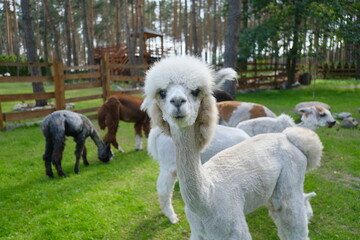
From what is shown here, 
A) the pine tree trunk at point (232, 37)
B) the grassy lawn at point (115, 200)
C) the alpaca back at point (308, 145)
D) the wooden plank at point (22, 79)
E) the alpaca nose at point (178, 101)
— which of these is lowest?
the grassy lawn at point (115, 200)

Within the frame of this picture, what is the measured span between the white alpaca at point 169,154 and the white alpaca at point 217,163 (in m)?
1.10

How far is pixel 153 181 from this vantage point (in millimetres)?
4938

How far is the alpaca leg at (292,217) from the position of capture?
7.27ft

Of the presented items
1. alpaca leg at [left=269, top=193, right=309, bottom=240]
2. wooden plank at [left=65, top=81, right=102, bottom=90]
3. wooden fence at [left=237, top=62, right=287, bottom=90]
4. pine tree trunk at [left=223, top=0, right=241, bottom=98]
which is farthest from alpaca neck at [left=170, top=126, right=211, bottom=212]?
wooden fence at [left=237, top=62, right=287, bottom=90]

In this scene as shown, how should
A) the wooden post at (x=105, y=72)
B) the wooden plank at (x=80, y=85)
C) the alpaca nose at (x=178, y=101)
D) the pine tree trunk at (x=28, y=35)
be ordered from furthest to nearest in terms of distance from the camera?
the wooden post at (x=105, y=72)
the pine tree trunk at (x=28, y=35)
the wooden plank at (x=80, y=85)
the alpaca nose at (x=178, y=101)

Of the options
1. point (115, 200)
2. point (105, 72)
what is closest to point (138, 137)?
point (115, 200)

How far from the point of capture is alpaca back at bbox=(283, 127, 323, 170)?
7.74ft

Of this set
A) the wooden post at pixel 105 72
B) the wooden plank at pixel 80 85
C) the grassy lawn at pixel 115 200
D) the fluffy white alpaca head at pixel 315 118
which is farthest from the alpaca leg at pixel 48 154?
the wooden post at pixel 105 72

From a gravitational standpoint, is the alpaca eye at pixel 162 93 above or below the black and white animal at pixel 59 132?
above

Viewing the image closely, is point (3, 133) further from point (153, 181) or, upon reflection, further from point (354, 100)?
point (354, 100)

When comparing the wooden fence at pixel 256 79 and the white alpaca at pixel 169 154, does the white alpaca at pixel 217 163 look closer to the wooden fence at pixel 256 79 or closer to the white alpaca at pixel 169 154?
the white alpaca at pixel 169 154

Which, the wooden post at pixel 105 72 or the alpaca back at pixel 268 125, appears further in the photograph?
the wooden post at pixel 105 72

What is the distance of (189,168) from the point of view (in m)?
1.67

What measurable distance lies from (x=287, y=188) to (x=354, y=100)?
46.3ft
